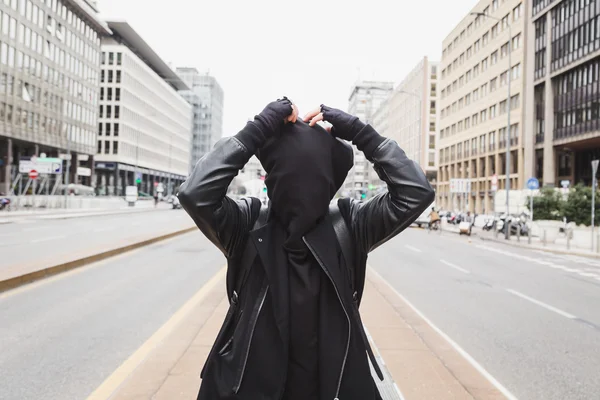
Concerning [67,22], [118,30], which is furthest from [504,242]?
[118,30]

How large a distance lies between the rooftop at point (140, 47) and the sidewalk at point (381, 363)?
83490 millimetres

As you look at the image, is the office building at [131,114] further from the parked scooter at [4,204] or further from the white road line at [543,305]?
the white road line at [543,305]

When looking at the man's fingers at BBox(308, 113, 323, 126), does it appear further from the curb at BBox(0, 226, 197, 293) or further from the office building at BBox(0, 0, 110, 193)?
the office building at BBox(0, 0, 110, 193)

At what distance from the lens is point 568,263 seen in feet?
56.2

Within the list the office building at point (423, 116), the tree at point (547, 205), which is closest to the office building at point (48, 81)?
the tree at point (547, 205)

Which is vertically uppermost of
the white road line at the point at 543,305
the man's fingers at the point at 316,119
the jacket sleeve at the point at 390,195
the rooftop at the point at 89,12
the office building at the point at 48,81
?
the rooftop at the point at 89,12

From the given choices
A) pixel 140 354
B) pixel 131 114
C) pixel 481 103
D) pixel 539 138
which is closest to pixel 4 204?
pixel 140 354

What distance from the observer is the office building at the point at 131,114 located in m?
82.2

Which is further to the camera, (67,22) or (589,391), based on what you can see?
(67,22)

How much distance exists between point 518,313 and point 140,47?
93.0 m

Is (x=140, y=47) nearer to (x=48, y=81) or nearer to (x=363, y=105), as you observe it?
(x=48, y=81)

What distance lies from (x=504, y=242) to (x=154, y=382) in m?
24.7

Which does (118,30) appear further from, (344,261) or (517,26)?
(344,261)

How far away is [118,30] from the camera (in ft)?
274
